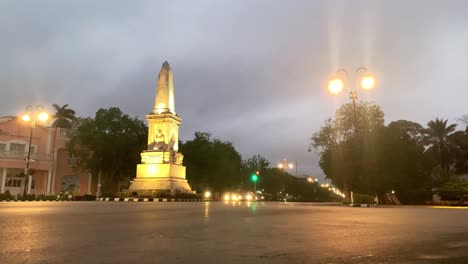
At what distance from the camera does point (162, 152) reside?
3794 centimetres

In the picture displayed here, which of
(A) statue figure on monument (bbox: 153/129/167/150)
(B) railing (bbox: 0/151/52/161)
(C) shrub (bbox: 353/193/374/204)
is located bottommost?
(C) shrub (bbox: 353/193/374/204)

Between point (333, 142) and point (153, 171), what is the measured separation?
63.2ft

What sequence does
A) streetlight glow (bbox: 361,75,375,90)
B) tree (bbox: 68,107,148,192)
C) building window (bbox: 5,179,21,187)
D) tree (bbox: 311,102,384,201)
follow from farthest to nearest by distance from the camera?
tree (bbox: 68,107,148,192) < building window (bbox: 5,179,21,187) < tree (bbox: 311,102,384,201) < streetlight glow (bbox: 361,75,375,90)

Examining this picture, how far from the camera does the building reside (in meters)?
46.4

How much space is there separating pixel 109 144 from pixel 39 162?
894 cm

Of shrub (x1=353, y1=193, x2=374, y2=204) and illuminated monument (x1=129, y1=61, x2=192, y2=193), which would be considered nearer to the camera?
shrub (x1=353, y1=193, x2=374, y2=204)

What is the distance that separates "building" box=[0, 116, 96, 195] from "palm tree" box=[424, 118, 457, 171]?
4977cm

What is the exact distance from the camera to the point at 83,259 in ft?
13.5

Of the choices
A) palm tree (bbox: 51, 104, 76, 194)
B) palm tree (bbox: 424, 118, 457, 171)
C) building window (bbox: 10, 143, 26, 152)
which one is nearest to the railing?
building window (bbox: 10, 143, 26, 152)

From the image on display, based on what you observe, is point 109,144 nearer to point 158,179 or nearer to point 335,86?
point 158,179

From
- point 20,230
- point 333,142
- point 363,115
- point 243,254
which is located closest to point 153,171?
point 333,142

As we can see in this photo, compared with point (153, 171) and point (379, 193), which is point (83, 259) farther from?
point (379, 193)

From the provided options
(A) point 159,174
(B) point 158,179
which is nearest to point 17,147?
(A) point 159,174

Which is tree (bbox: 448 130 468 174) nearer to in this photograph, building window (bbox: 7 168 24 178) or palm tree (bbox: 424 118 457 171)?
palm tree (bbox: 424 118 457 171)
